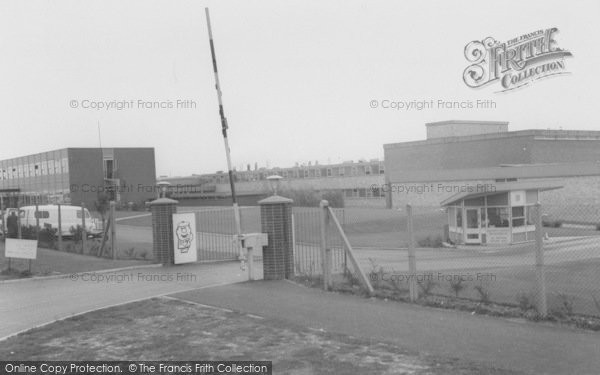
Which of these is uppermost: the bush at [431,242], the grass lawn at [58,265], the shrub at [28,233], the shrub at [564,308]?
the shrub at [28,233]

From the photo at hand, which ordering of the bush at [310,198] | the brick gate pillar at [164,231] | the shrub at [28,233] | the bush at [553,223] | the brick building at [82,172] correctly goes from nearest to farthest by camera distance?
the brick gate pillar at [164,231] < the shrub at [28,233] < the bush at [553,223] < the bush at [310,198] < the brick building at [82,172]

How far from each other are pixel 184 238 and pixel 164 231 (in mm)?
557

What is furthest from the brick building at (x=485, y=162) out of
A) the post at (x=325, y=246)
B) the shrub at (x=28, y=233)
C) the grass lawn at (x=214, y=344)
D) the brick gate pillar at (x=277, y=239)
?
the grass lawn at (x=214, y=344)

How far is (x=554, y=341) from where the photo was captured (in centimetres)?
786

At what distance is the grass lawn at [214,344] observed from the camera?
7.01 m

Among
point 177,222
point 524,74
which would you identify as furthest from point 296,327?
point 524,74

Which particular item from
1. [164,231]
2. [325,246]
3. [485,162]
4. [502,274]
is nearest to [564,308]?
[502,274]

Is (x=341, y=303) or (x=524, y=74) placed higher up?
(x=524, y=74)

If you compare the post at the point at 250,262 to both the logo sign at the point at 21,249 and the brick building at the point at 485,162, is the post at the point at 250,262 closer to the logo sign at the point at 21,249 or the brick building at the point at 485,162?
the logo sign at the point at 21,249

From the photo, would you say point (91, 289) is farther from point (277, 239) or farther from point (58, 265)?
point (58, 265)

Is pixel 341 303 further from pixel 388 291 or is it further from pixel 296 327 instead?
pixel 296 327

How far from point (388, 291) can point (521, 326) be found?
10.1ft

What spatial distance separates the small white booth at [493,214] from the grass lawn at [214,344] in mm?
20728

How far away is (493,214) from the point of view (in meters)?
29.2
